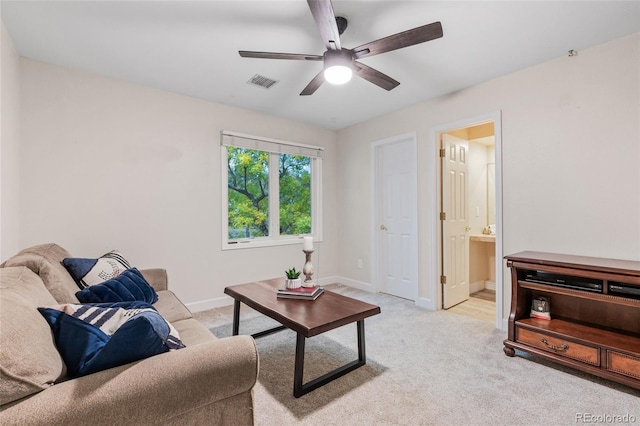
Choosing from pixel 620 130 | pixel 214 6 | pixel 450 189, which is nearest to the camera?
pixel 214 6

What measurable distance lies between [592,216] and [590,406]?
4.71 feet

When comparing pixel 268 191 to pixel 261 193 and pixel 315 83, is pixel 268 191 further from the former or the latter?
pixel 315 83

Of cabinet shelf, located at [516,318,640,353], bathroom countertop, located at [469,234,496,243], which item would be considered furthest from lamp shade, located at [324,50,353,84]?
bathroom countertop, located at [469,234,496,243]

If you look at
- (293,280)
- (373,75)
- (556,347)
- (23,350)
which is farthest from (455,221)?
(23,350)

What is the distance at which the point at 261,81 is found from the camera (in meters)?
3.05

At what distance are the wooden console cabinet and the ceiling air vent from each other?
2.73 metres

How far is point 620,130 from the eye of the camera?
2.32 metres

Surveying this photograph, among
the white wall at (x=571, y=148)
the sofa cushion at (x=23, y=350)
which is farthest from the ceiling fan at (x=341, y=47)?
the sofa cushion at (x=23, y=350)

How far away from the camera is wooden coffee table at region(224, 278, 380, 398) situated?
1.83 m

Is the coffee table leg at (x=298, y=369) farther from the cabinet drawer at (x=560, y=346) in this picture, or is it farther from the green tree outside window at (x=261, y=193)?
the green tree outside window at (x=261, y=193)

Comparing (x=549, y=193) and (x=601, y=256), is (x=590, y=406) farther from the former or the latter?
(x=549, y=193)

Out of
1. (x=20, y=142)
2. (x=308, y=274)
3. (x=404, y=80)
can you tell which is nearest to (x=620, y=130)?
(x=404, y=80)

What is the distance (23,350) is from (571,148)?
353cm

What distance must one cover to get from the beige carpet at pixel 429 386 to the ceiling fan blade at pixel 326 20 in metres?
2.19
